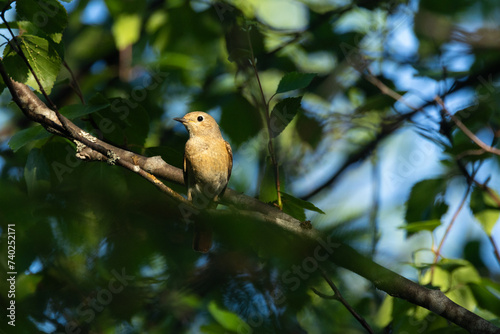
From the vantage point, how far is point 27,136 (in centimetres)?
254

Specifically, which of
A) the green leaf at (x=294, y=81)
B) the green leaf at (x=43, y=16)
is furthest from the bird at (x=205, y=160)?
the green leaf at (x=43, y=16)

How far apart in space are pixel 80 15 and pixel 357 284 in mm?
4942

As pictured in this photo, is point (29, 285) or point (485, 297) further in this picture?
point (485, 297)

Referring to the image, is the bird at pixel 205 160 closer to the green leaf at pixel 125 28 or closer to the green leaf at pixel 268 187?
the green leaf at pixel 125 28

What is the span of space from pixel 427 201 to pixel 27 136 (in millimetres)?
2814

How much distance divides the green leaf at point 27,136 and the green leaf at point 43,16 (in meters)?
0.51

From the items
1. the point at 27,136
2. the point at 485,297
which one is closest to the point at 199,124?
the point at 27,136

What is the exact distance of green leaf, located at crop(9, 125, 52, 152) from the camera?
8.02 ft

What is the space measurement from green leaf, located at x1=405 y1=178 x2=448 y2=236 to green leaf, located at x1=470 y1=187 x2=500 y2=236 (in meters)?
0.21

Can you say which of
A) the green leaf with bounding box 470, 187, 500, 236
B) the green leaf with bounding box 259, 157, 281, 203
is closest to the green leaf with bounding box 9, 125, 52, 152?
the green leaf with bounding box 259, 157, 281, 203

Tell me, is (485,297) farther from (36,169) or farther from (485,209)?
(36,169)

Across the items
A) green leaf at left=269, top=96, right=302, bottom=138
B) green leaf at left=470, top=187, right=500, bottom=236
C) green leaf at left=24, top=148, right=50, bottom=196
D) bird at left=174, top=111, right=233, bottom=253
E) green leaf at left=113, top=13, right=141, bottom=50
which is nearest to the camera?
green leaf at left=269, top=96, right=302, bottom=138

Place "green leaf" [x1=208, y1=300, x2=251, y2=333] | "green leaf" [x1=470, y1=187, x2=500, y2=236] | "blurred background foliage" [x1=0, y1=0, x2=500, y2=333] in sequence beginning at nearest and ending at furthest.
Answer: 1. "blurred background foliage" [x1=0, y1=0, x2=500, y2=333]
2. "green leaf" [x1=208, y1=300, x2=251, y2=333]
3. "green leaf" [x1=470, y1=187, x2=500, y2=236]

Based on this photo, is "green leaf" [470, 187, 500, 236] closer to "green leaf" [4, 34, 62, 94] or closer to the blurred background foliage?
the blurred background foliage
